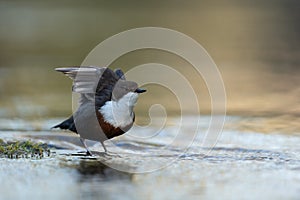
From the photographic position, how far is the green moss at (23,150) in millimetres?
6518

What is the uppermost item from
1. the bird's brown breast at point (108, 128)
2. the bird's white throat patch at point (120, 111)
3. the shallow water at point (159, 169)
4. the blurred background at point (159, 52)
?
the blurred background at point (159, 52)

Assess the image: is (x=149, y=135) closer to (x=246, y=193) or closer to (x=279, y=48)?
(x=246, y=193)

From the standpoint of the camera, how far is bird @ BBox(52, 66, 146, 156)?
673cm

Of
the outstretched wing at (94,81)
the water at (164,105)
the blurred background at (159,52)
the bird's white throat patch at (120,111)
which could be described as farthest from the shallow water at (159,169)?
the blurred background at (159,52)

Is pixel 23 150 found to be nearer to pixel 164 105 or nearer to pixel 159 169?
pixel 159 169

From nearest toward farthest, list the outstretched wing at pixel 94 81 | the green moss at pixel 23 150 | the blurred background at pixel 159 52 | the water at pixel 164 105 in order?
1. the water at pixel 164 105
2. the green moss at pixel 23 150
3. the outstretched wing at pixel 94 81
4. the blurred background at pixel 159 52

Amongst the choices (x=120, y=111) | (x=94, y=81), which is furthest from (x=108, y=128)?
(x=94, y=81)

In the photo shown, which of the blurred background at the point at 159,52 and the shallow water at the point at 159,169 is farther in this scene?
the blurred background at the point at 159,52

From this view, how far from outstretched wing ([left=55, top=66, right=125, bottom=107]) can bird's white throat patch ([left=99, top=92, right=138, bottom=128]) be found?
2.8 inches

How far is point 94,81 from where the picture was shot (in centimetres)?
673

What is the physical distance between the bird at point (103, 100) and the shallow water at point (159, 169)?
23 centimetres

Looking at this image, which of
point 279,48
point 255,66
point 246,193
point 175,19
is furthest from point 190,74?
point 246,193

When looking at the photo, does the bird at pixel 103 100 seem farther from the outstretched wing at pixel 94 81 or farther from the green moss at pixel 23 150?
the green moss at pixel 23 150

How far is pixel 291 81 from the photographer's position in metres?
10.9
